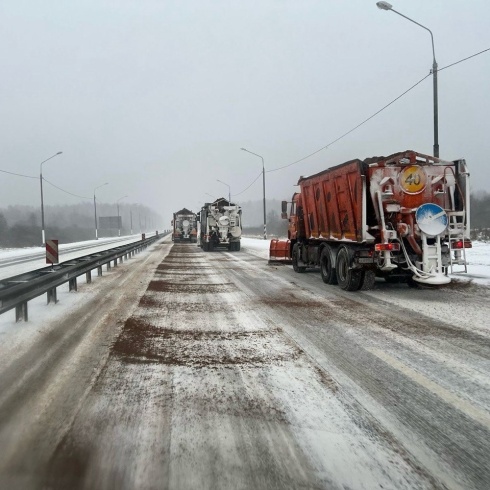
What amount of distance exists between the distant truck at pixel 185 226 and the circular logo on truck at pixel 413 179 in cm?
3518

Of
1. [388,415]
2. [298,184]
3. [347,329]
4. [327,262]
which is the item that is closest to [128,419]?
[388,415]

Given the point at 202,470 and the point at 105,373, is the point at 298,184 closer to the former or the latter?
the point at 105,373

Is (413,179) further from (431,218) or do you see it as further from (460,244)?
(460,244)

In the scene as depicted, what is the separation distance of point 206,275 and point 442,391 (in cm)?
1052

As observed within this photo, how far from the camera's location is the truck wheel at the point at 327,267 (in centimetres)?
1137

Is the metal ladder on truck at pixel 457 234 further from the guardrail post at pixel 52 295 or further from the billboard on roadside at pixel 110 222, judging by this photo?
the billboard on roadside at pixel 110 222

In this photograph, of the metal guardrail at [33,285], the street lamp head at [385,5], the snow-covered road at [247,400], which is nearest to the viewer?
the snow-covered road at [247,400]

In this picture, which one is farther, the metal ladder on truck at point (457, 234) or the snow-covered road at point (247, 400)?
the metal ladder on truck at point (457, 234)

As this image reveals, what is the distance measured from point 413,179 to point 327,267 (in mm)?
3397

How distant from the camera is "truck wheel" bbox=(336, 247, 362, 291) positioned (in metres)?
9.86

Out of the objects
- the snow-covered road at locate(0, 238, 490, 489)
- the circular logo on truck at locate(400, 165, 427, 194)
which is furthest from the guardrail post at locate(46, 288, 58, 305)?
the circular logo on truck at locate(400, 165, 427, 194)

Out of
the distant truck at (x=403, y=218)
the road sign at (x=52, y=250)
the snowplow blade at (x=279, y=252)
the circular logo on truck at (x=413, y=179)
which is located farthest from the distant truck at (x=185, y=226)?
the circular logo on truck at (x=413, y=179)

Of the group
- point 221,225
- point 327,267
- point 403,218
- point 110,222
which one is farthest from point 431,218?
point 110,222

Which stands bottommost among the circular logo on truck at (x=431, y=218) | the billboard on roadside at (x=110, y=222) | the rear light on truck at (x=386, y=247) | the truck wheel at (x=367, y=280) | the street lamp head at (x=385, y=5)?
the truck wheel at (x=367, y=280)
